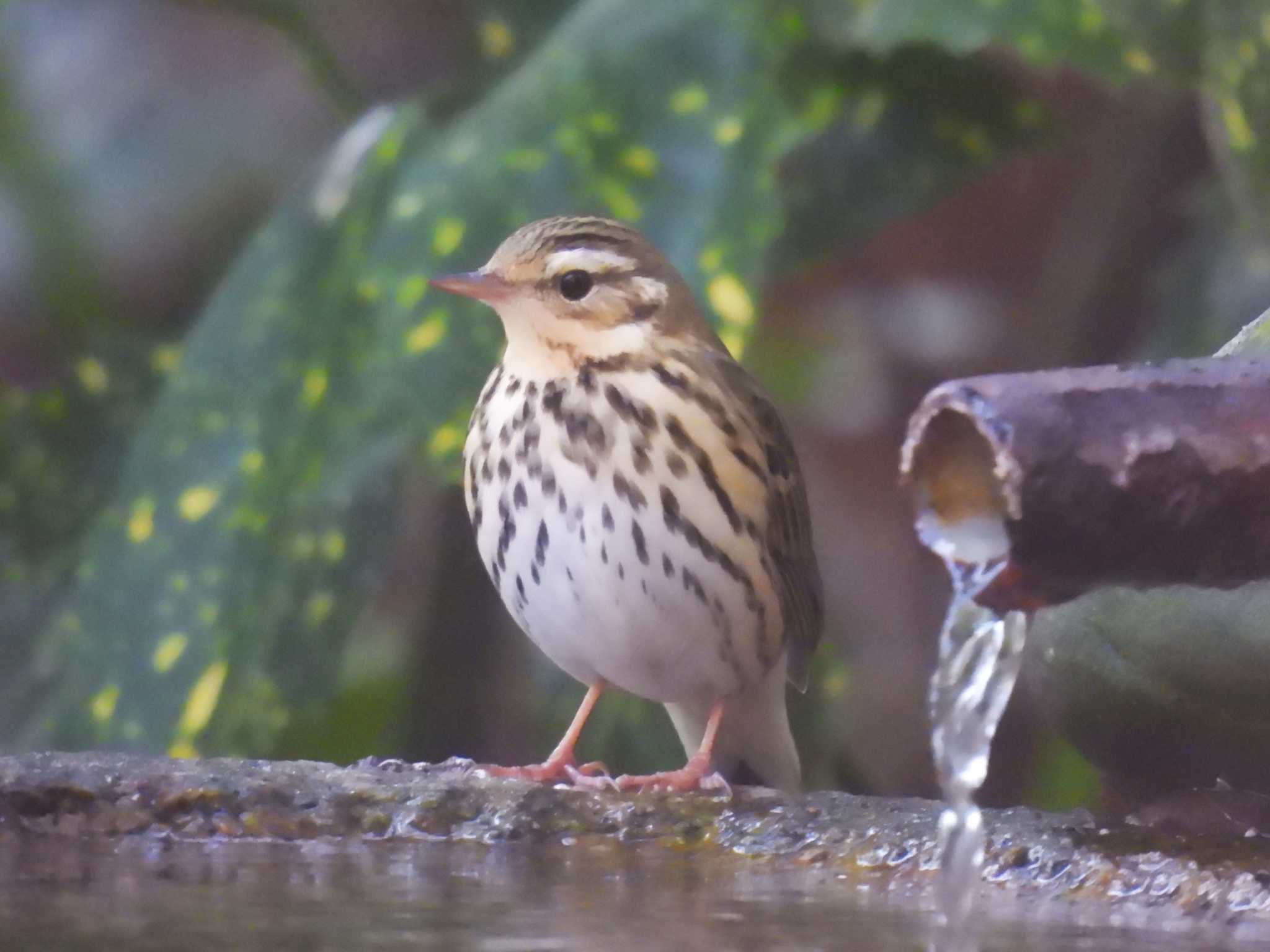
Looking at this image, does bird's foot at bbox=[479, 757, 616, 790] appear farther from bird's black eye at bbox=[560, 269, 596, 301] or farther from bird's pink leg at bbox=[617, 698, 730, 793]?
bird's black eye at bbox=[560, 269, 596, 301]

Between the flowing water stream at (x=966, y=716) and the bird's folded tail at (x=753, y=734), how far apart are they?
98 cm

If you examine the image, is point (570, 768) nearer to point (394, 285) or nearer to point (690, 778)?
point (690, 778)

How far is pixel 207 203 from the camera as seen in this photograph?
4207 millimetres

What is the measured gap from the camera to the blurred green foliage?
8.98 feet

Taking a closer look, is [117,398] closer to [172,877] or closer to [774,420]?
[774,420]

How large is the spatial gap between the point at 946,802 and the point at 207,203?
2.64 metres

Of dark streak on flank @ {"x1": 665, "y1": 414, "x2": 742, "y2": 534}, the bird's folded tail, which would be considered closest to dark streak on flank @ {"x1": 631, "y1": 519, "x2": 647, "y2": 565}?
dark streak on flank @ {"x1": 665, "y1": 414, "x2": 742, "y2": 534}

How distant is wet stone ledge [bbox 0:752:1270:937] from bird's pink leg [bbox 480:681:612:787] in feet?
0.66

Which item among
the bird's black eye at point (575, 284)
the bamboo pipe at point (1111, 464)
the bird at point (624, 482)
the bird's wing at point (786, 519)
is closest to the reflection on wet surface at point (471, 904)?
the bamboo pipe at point (1111, 464)

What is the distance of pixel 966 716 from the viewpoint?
2.01m

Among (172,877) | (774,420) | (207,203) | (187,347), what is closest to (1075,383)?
(172,877)

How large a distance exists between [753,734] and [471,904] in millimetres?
1311

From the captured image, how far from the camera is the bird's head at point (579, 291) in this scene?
106 inches

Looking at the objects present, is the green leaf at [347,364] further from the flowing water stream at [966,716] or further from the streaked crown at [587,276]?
the flowing water stream at [966,716]
